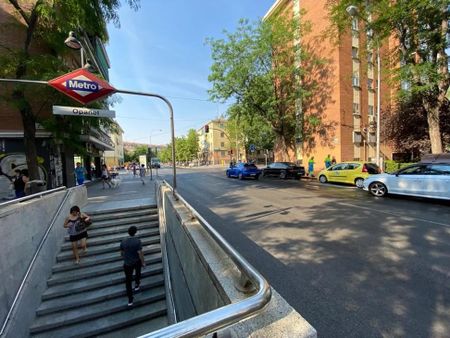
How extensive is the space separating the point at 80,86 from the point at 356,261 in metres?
6.99

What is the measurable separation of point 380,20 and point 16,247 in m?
18.2

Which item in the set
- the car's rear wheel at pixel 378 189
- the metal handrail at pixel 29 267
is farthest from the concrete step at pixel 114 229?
the car's rear wheel at pixel 378 189

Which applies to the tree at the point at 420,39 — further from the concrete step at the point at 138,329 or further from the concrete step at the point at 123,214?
the concrete step at the point at 138,329

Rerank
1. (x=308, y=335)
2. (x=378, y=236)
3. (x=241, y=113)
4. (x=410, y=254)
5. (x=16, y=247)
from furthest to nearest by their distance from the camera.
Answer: (x=241, y=113) < (x=378, y=236) < (x=16, y=247) < (x=410, y=254) < (x=308, y=335)

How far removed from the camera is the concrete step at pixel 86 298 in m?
5.71

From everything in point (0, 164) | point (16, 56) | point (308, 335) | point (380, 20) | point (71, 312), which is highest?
point (380, 20)

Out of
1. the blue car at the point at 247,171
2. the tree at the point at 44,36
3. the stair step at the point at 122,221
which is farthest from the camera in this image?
the blue car at the point at 247,171

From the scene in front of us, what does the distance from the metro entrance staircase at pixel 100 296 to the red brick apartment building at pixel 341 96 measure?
2004 cm

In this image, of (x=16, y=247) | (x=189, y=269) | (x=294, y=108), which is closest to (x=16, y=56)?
(x=16, y=247)

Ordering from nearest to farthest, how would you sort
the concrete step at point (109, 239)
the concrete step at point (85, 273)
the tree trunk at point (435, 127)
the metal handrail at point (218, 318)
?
1. the metal handrail at point (218, 318)
2. the concrete step at point (85, 273)
3. the concrete step at point (109, 239)
4. the tree trunk at point (435, 127)

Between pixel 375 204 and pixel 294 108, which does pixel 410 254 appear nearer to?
pixel 375 204

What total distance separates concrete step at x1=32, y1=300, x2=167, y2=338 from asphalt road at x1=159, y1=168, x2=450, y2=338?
8.32ft

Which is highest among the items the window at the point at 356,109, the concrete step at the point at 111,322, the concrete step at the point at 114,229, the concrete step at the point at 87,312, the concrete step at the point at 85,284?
the window at the point at 356,109

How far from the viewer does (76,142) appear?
11531 mm
